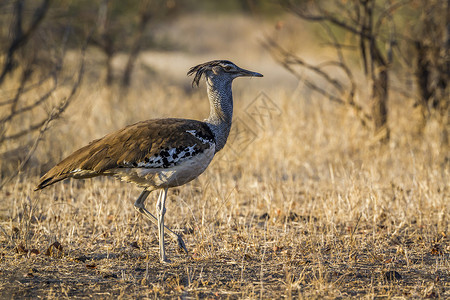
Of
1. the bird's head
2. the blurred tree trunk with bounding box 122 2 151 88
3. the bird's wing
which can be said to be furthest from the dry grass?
the blurred tree trunk with bounding box 122 2 151 88

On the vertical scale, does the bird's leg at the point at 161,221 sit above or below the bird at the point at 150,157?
below

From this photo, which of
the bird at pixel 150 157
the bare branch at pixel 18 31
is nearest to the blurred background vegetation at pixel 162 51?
the bare branch at pixel 18 31

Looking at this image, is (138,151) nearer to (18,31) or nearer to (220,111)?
(220,111)

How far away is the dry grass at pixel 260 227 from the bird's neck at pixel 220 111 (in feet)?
1.88

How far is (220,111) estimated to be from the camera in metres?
4.76

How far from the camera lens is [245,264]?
14.4ft

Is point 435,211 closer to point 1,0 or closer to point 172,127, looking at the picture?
point 172,127

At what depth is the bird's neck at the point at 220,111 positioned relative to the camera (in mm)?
4695

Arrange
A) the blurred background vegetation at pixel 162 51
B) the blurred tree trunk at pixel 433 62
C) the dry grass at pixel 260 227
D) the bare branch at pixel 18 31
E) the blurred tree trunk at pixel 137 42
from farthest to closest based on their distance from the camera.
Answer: the blurred tree trunk at pixel 137 42 → the blurred tree trunk at pixel 433 62 → the blurred background vegetation at pixel 162 51 → the bare branch at pixel 18 31 → the dry grass at pixel 260 227

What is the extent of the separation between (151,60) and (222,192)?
1059cm

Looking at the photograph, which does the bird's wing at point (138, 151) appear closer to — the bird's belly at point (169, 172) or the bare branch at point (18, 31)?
the bird's belly at point (169, 172)

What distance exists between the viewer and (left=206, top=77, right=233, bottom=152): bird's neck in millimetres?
4695

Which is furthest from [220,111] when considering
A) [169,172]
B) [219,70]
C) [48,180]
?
[48,180]

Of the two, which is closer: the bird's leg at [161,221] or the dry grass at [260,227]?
the dry grass at [260,227]
